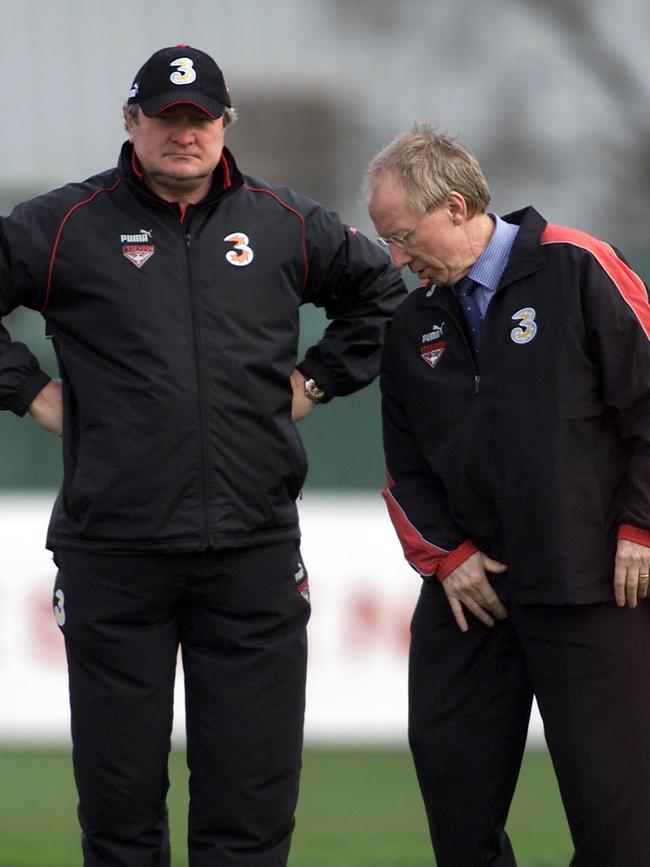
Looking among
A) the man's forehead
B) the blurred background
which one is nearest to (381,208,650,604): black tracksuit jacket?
the man's forehead

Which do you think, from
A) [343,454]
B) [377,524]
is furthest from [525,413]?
[343,454]

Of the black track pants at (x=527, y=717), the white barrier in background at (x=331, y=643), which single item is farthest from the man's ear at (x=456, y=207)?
the white barrier in background at (x=331, y=643)

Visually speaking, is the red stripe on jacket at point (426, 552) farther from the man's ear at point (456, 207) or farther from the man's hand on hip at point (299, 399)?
the man's ear at point (456, 207)

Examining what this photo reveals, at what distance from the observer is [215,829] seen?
11.3 feet

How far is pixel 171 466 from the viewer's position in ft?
10.9

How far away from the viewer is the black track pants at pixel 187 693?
11.1ft

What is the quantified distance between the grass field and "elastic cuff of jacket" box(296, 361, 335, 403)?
5.95ft

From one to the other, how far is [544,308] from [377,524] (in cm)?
271

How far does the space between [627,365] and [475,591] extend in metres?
0.56

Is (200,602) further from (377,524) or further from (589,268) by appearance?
(377,524)

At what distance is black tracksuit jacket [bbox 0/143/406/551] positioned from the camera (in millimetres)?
3320

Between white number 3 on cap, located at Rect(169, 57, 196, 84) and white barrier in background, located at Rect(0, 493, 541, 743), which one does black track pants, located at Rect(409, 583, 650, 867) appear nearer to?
white number 3 on cap, located at Rect(169, 57, 196, 84)

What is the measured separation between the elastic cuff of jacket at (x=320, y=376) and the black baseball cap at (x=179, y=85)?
61 cm

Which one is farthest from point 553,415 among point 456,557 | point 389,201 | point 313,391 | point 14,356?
point 14,356
